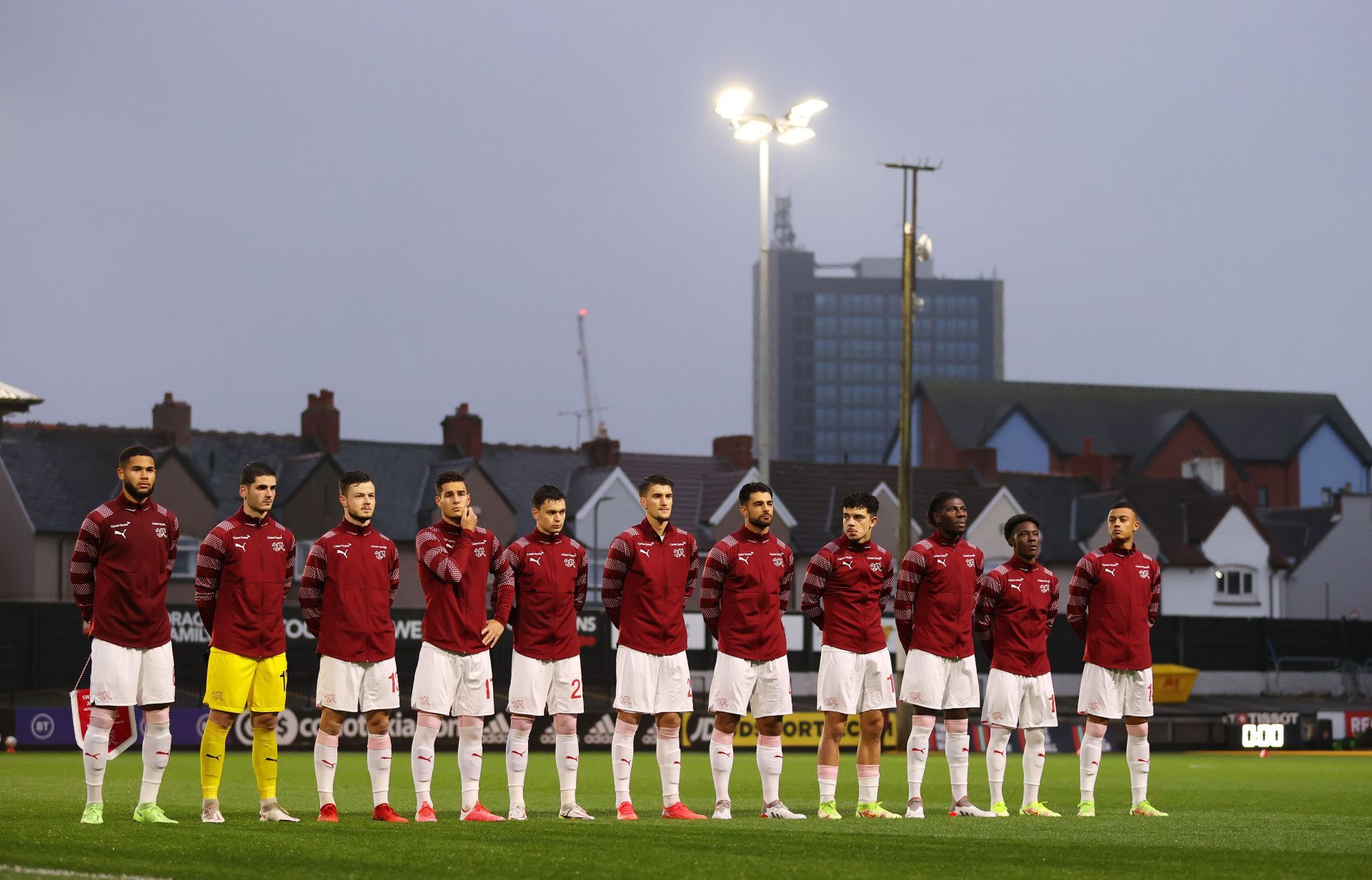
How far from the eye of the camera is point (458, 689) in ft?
43.1

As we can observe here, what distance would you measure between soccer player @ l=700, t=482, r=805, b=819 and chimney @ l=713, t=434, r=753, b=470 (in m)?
55.0

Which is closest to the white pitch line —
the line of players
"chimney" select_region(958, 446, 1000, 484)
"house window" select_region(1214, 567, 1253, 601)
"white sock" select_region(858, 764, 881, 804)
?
the line of players

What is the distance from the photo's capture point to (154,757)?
12289 millimetres

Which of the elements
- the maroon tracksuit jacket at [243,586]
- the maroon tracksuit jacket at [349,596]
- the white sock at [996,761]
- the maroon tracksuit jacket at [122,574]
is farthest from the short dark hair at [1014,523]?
the maroon tracksuit jacket at [122,574]

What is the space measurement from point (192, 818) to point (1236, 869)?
7720 millimetres

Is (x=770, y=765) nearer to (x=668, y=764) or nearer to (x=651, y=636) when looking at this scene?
(x=668, y=764)

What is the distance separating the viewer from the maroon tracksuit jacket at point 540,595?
1345cm

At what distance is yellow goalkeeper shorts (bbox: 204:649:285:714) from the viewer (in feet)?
40.1

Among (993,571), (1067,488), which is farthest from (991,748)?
(1067,488)

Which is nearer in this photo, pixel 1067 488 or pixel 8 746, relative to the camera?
pixel 8 746

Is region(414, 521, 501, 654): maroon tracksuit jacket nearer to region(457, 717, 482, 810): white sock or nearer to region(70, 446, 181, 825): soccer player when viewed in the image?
region(457, 717, 482, 810): white sock

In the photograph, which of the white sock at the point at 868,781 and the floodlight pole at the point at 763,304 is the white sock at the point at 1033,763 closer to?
the white sock at the point at 868,781

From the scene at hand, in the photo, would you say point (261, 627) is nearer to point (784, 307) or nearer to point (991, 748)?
point (991, 748)

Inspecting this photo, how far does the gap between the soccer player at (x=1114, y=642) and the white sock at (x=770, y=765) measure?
124 inches
